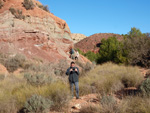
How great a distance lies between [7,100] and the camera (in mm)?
5266

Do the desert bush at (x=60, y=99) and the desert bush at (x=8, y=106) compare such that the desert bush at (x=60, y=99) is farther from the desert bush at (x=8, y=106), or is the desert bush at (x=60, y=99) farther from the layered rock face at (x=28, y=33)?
the layered rock face at (x=28, y=33)

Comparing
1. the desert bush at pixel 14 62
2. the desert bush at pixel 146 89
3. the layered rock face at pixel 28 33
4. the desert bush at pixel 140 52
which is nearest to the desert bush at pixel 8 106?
the desert bush at pixel 146 89

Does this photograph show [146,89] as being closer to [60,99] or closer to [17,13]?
[60,99]

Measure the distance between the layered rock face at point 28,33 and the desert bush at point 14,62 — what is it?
44.6 inches

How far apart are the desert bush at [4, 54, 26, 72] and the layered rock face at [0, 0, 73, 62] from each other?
113cm

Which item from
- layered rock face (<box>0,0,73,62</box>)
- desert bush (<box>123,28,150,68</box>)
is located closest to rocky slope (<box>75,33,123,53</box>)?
desert bush (<box>123,28,150,68</box>)

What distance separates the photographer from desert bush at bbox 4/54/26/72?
13766 millimetres

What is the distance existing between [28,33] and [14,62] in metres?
4.36

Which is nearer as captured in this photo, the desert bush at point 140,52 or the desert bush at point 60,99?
the desert bush at point 60,99

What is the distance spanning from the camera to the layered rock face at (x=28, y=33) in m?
15.9

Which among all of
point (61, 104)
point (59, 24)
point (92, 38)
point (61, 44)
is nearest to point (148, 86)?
point (61, 104)

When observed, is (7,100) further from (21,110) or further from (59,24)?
(59,24)

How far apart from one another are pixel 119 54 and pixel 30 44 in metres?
13.4

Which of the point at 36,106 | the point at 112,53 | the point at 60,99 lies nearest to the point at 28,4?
the point at 112,53
